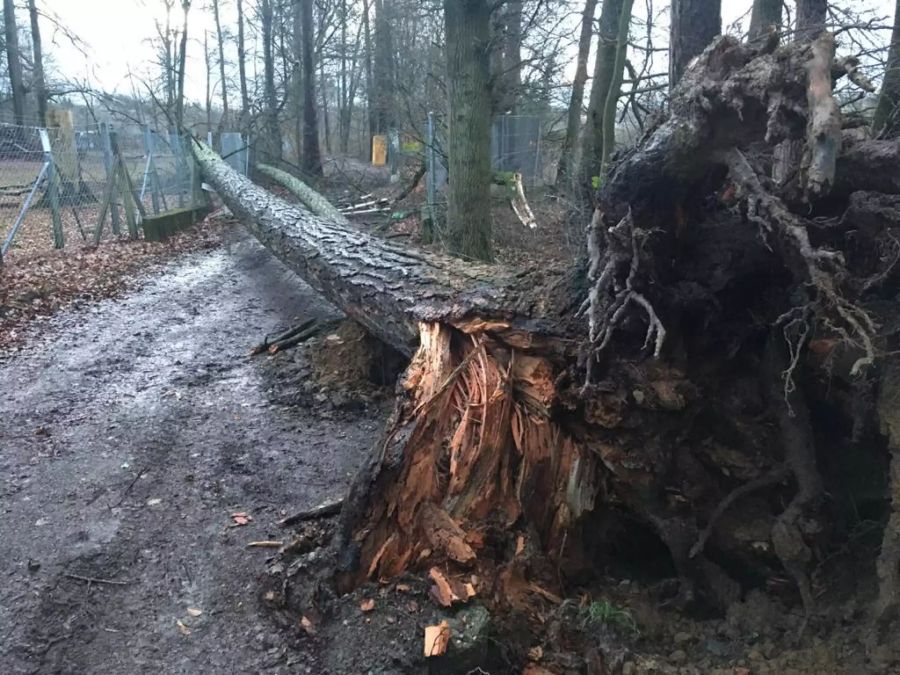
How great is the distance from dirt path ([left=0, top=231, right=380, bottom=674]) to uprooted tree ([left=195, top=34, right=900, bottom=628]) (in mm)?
759

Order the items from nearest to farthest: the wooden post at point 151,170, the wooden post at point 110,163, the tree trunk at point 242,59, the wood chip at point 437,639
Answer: the wood chip at point 437,639 → the wooden post at point 110,163 → the wooden post at point 151,170 → the tree trunk at point 242,59

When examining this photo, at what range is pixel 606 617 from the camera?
9.49 feet

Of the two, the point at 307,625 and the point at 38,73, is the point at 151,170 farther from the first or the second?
the point at 307,625

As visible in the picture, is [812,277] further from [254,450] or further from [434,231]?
[434,231]

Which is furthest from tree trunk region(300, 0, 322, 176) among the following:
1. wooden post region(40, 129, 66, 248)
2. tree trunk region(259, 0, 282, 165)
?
wooden post region(40, 129, 66, 248)

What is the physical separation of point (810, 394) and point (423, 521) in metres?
1.95

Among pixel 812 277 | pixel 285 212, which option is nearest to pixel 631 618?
pixel 812 277

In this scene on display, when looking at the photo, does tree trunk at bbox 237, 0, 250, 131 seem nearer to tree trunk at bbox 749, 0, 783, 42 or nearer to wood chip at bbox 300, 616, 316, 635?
tree trunk at bbox 749, 0, 783, 42

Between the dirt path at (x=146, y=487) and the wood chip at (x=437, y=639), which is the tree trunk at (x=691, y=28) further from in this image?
the wood chip at (x=437, y=639)

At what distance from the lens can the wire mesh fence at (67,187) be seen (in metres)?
9.78

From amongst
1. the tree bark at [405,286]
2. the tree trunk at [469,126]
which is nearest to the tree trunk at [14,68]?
the tree bark at [405,286]

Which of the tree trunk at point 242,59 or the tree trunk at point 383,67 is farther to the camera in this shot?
the tree trunk at point 242,59

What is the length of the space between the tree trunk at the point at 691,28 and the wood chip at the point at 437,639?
15.1ft

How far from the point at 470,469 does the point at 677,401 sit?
1.01 m
